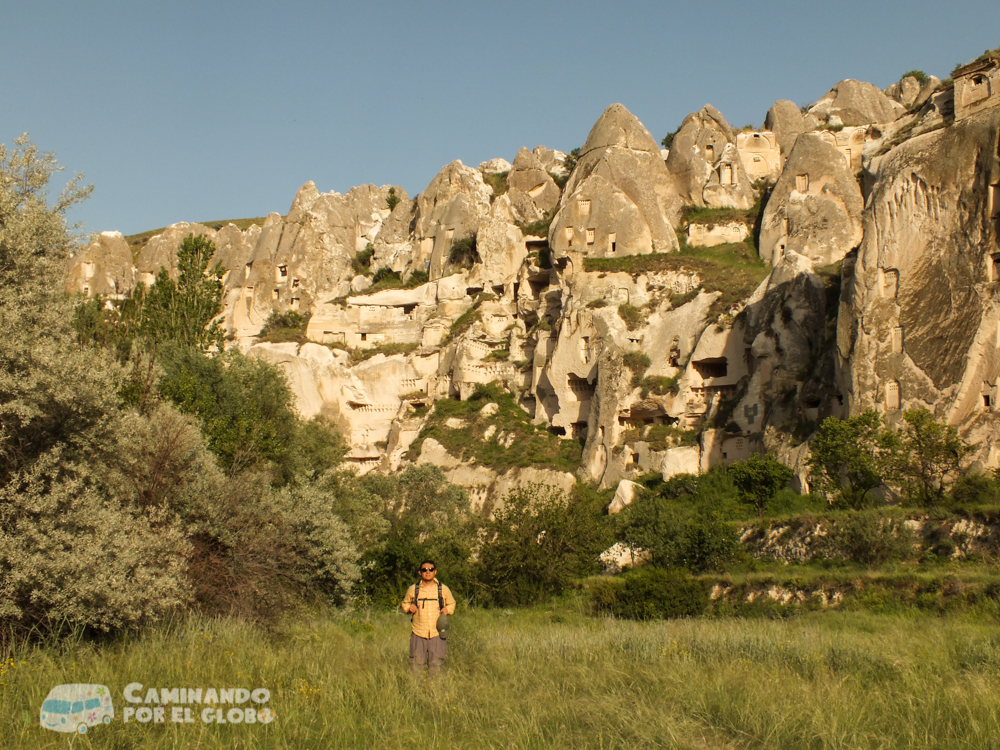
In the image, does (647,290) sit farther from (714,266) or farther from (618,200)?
(618,200)

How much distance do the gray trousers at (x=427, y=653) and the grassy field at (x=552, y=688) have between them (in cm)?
16

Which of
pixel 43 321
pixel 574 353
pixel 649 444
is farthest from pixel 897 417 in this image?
pixel 43 321

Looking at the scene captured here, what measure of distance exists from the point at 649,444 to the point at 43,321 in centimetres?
1871

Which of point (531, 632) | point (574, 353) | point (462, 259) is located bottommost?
point (531, 632)

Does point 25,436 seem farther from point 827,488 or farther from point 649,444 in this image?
point 649,444

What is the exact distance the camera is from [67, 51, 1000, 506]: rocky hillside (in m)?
20.6

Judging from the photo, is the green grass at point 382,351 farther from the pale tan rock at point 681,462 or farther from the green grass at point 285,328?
the pale tan rock at point 681,462

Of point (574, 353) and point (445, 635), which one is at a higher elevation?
point (574, 353)

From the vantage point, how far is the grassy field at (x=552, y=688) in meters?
6.47

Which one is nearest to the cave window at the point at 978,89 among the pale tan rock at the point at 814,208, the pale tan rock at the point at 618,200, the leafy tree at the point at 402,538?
the pale tan rock at the point at 814,208

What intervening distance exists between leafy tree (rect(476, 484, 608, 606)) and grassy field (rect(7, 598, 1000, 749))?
23.6 feet

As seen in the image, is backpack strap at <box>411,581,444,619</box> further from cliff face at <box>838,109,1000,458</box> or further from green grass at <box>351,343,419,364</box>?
green grass at <box>351,343,419,364</box>

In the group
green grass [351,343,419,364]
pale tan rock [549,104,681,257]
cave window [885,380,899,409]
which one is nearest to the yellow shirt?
cave window [885,380,899,409]

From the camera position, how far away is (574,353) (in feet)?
95.1
